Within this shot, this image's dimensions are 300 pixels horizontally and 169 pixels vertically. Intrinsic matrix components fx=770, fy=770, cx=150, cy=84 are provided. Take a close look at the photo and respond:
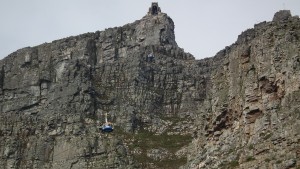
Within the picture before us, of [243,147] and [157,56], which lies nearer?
[243,147]

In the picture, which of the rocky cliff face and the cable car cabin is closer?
the rocky cliff face

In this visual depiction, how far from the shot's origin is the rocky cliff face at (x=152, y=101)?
6788cm

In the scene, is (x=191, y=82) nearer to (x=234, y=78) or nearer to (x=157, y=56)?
(x=157, y=56)

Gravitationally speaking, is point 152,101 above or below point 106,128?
above

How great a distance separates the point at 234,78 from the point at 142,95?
88.8 meters

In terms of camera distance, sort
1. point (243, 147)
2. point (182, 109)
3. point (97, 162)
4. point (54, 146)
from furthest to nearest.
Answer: point (182, 109) → point (54, 146) → point (97, 162) → point (243, 147)

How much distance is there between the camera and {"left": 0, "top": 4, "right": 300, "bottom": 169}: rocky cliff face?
6788 centimetres

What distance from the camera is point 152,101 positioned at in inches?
6516

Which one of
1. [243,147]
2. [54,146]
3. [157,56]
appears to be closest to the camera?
[243,147]

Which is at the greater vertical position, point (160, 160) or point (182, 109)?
point (182, 109)

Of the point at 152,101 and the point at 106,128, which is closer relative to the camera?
the point at 106,128

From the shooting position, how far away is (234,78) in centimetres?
7825

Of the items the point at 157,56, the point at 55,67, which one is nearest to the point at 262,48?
the point at 157,56

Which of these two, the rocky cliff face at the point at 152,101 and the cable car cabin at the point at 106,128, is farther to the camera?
the cable car cabin at the point at 106,128
